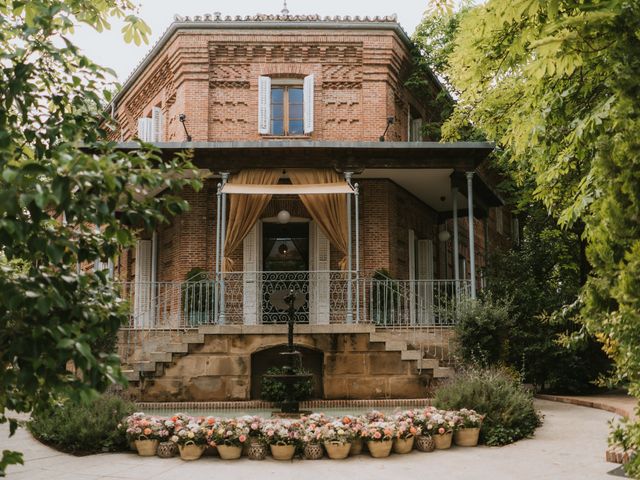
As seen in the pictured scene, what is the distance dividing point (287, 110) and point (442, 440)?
36.0ft

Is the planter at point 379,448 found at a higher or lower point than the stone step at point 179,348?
lower

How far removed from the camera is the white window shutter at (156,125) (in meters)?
18.8

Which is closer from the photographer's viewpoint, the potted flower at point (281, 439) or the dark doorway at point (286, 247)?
the potted flower at point (281, 439)

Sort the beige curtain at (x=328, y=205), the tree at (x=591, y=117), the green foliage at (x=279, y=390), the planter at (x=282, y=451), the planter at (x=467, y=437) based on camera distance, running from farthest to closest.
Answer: the beige curtain at (x=328, y=205) → the green foliage at (x=279, y=390) → the planter at (x=467, y=437) → the planter at (x=282, y=451) → the tree at (x=591, y=117)

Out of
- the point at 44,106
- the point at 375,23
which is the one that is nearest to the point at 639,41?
the point at 44,106

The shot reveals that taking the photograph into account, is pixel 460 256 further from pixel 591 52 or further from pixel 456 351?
pixel 591 52

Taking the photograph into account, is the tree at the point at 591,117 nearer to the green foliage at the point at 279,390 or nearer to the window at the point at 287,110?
the green foliage at the point at 279,390

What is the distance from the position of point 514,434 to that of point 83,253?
22.4 ft

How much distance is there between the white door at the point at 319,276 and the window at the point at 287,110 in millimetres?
2548

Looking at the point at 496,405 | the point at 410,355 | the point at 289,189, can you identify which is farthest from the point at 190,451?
the point at 289,189

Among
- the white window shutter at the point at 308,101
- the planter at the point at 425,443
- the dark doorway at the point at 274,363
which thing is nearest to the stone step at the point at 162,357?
the dark doorway at the point at 274,363

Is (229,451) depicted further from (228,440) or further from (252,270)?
(252,270)

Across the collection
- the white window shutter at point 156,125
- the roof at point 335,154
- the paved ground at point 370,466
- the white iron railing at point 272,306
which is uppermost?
the white window shutter at point 156,125

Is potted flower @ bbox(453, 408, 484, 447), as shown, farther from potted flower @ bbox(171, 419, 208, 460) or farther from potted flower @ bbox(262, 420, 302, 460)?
potted flower @ bbox(171, 419, 208, 460)
